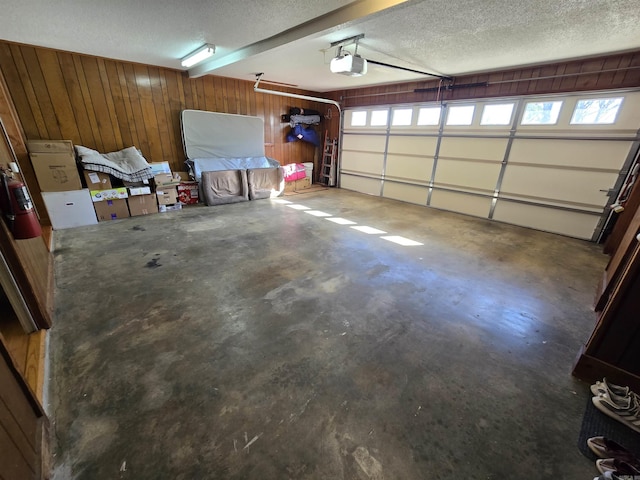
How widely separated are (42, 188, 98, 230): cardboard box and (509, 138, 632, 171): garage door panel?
273 inches

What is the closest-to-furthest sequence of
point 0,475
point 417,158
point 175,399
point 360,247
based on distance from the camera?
1. point 0,475
2. point 175,399
3. point 360,247
4. point 417,158

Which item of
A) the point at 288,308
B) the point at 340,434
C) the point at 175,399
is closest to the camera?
the point at 340,434

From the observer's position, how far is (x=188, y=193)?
17.2 ft

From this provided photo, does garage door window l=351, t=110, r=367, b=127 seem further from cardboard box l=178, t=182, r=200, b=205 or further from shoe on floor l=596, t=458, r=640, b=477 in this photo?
shoe on floor l=596, t=458, r=640, b=477

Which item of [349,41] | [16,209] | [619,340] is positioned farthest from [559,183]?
[16,209]

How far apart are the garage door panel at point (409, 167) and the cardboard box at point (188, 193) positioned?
14.2 ft

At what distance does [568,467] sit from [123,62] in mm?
6649

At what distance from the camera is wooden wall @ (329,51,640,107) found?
3.48m

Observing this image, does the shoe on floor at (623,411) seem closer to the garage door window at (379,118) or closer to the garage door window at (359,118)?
the garage door window at (379,118)

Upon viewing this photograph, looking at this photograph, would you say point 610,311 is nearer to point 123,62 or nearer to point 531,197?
point 531,197

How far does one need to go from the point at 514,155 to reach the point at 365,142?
3241 mm

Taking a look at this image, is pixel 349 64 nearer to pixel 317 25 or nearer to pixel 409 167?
pixel 317 25

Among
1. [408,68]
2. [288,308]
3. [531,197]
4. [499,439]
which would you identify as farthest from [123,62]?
[531,197]

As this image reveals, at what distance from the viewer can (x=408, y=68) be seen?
4.33 metres
